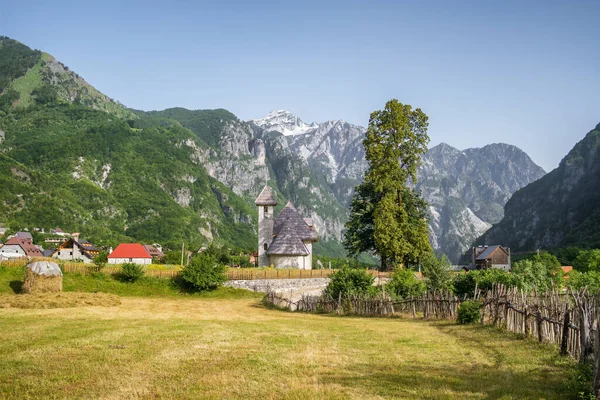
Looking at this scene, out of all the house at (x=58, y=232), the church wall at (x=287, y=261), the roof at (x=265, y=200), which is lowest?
the church wall at (x=287, y=261)

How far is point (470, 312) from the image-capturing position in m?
24.4

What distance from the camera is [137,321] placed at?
83.6 feet

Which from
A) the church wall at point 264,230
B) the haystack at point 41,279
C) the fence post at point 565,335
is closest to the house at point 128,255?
the church wall at point 264,230

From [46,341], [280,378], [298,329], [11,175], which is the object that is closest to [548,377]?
[280,378]

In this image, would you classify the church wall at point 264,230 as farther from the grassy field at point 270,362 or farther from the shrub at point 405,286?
the grassy field at point 270,362

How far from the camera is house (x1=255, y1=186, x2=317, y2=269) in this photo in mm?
53062

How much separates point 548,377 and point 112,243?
148m

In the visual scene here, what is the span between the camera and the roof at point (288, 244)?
5278 cm

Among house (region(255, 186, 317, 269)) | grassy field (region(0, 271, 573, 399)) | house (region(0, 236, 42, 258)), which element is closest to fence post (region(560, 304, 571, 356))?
grassy field (region(0, 271, 573, 399))

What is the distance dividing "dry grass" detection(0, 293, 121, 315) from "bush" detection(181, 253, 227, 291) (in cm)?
959

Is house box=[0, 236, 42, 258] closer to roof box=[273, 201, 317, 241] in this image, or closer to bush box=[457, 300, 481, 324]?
roof box=[273, 201, 317, 241]

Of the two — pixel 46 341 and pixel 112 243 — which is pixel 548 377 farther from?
pixel 112 243

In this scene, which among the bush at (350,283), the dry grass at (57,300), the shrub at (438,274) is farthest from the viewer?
the bush at (350,283)

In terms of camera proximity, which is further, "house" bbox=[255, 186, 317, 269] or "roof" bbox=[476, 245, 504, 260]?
"roof" bbox=[476, 245, 504, 260]
